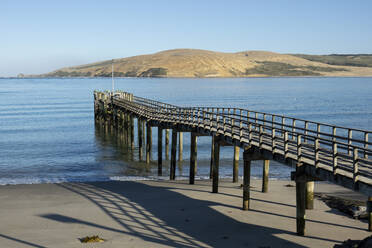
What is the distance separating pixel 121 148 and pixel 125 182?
17.2m

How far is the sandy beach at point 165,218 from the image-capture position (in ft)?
58.1

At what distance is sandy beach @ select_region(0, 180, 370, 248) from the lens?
1770 cm

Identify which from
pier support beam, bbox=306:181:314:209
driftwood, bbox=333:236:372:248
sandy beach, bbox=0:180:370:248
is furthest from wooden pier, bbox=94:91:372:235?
driftwood, bbox=333:236:372:248

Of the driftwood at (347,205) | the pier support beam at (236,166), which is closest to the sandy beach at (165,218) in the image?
the driftwood at (347,205)

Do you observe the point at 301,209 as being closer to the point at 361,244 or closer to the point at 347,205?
the point at 361,244

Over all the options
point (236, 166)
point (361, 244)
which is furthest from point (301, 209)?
point (236, 166)

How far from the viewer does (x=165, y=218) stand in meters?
20.6

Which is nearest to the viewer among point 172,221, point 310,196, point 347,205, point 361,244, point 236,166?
point 361,244

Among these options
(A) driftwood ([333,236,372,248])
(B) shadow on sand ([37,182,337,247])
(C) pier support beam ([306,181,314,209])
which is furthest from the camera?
(C) pier support beam ([306,181,314,209])

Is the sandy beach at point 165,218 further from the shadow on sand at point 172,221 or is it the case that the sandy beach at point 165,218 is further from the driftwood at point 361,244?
the driftwood at point 361,244

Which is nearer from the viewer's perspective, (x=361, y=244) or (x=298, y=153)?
(x=361, y=244)

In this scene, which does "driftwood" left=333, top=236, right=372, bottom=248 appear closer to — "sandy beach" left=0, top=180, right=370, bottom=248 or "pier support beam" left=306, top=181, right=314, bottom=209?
"sandy beach" left=0, top=180, right=370, bottom=248

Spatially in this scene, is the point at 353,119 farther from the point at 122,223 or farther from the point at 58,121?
the point at 122,223

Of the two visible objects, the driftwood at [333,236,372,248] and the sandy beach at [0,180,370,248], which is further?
the sandy beach at [0,180,370,248]
